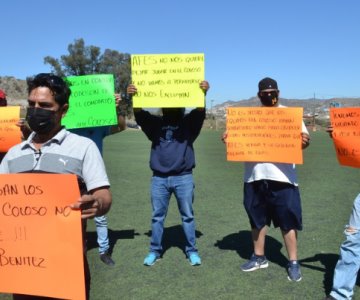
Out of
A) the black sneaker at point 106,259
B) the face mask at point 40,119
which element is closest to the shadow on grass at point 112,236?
the black sneaker at point 106,259

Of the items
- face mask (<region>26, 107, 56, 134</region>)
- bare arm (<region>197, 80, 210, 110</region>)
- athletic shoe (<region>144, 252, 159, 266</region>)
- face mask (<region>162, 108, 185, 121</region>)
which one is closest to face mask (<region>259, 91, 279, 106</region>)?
bare arm (<region>197, 80, 210, 110</region>)

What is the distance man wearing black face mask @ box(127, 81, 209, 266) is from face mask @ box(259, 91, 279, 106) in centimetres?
69

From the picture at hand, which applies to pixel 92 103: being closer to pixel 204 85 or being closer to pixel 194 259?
pixel 204 85

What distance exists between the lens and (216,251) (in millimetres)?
5578

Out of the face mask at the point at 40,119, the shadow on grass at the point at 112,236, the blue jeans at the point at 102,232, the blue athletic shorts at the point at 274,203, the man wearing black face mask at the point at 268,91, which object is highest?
the man wearing black face mask at the point at 268,91

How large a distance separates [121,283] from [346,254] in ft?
7.29

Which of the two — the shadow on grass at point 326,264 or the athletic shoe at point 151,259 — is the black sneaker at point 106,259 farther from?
the shadow on grass at point 326,264

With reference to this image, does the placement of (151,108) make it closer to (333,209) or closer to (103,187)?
(103,187)

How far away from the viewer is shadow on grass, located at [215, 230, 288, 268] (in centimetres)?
533

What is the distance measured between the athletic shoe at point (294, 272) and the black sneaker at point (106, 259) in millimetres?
1978

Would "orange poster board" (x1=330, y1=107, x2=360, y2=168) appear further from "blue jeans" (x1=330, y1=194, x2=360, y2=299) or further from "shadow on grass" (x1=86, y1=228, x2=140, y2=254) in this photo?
"shadow on grass" (x1=86, y1=228, x2=140, y2=254)

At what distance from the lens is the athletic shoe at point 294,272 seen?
4566mm

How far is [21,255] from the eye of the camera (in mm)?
2291

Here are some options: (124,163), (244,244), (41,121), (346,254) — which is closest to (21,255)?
(41,121)
